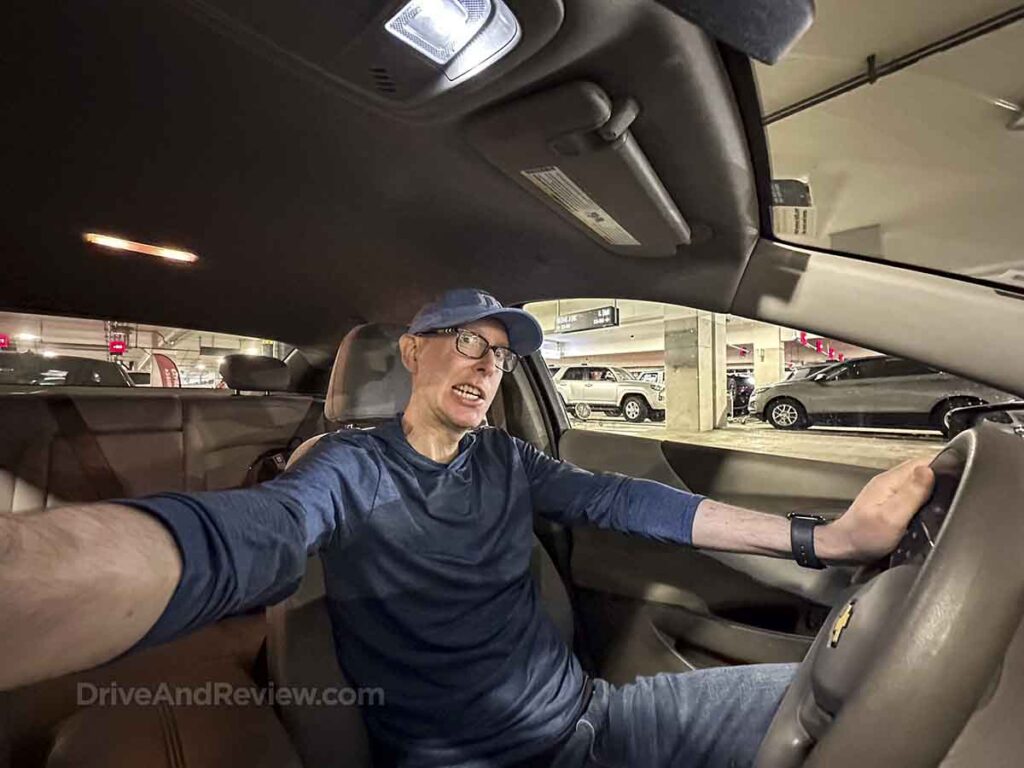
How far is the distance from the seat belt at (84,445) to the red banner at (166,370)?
78 centimetres

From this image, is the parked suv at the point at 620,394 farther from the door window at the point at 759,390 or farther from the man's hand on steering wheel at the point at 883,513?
the man's hand on steering wheel at the point at 883,513

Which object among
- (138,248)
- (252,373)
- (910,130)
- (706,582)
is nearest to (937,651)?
(706,582)

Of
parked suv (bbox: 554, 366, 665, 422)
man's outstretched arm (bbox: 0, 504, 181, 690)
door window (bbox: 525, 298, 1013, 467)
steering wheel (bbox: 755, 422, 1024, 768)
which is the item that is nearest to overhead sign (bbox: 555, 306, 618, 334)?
door window (bbox: 525, 298, 1013, 467)

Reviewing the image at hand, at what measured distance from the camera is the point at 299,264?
2.16 m

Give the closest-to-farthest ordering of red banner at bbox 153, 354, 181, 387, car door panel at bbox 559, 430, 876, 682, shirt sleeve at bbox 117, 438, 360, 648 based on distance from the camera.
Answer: shirt sleeve at bbox 117, 438, 360, 648
car door panel at bbox 559, 430, 876, 682
red banner at bbox 153, 354, 181, 387

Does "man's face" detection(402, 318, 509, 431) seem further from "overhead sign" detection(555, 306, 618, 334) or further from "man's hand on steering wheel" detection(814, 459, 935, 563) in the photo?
"overhead sign" detection(555, 306, 618, 334)

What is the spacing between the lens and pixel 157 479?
226 cm

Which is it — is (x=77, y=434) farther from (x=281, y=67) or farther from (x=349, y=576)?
(x=281, y=67)

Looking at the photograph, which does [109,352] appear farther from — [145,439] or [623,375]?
[623,375]

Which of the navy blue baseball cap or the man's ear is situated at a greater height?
the navy blue baseball cap

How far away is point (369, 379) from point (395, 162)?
2.53 feet

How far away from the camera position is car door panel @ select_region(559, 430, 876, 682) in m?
1.65

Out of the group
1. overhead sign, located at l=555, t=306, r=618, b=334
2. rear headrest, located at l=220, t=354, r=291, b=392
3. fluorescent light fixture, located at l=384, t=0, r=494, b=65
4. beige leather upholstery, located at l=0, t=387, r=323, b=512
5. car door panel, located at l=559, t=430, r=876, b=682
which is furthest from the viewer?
overhead sign, located at l=555, t=306, r=618, b=334

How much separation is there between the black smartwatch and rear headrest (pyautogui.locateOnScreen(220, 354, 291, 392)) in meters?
2.47
